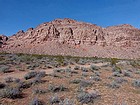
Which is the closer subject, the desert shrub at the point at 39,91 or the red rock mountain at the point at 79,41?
the desert shrub at the point at 39,91

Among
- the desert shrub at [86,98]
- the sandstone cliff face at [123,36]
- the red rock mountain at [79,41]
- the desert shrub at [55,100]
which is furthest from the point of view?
the sandstone cliff face at [123,36]

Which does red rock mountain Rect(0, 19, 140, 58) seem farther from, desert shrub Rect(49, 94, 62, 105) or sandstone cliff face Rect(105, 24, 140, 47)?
desert shrub Rect(49, 94, 62, 105)

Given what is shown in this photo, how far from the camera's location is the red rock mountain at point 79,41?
8206cm

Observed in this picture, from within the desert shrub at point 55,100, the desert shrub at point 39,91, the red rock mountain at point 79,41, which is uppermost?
the red rock mountain at point 79,41

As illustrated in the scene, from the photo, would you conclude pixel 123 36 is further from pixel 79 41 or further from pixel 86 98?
pixel 86 98

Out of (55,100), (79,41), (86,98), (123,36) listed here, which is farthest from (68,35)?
(55,100)

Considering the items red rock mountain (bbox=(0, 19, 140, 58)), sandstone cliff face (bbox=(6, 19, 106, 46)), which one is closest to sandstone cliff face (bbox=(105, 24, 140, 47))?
red rock mountain (bbox=(0, 19, 140, 58))

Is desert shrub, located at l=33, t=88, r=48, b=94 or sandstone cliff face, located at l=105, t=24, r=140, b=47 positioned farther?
sandstone cliff face, located at l=105, t=24, r=140, b=47

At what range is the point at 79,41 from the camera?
304 feet

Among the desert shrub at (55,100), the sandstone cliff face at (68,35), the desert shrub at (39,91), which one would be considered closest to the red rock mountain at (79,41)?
the sandstone cliff face at (68,35)

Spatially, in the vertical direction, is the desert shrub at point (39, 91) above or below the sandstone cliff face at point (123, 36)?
below

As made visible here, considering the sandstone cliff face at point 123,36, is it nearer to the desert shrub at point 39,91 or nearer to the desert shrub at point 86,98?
the desert shrub at point 39,91

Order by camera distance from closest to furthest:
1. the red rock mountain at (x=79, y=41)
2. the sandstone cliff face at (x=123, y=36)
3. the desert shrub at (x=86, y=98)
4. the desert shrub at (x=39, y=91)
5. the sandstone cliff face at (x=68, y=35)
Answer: the desert shrub at (x=86, y=98), the desert shrub at (x=39, y=91), the red rock mountain at (x=79, y=41), the sandstone cliff face at (x=123, y=36), the sandstone cliff face at (x=68, y=35)

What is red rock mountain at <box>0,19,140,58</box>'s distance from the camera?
8206 centimetres
